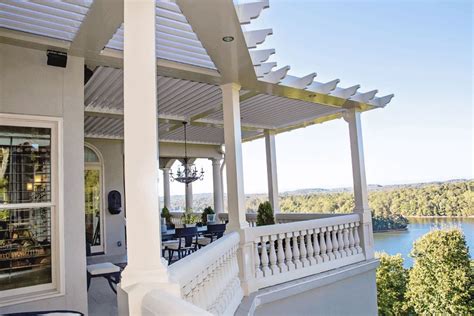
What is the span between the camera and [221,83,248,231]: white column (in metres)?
3.97

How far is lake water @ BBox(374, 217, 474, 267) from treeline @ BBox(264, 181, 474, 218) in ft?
1.45

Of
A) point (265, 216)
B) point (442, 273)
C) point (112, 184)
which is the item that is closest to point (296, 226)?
point (265, 216)

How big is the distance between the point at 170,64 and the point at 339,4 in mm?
6948

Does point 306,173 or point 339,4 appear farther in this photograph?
point 306,173

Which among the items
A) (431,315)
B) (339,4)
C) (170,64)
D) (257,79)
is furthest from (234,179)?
(431,315)

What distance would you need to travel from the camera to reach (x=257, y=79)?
4000mm

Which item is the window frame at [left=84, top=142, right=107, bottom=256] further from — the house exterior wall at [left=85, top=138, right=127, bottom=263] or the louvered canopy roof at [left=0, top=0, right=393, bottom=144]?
the louvered canopy roof at [left=0, top=0, right=393, bottom=144]

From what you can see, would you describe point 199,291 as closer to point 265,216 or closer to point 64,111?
point 64,111

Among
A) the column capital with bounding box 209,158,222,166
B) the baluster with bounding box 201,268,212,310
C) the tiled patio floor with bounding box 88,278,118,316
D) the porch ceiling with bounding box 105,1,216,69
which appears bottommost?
the tiled patio floor with bounding box 88,278,118,316

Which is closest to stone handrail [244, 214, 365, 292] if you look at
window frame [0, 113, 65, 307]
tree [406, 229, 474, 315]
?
window frame [0, 113, 65, 307]

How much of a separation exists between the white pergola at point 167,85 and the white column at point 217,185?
108 inches

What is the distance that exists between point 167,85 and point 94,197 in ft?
14.7

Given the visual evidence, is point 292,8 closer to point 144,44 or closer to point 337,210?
point 337,210

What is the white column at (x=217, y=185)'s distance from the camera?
9.78m
